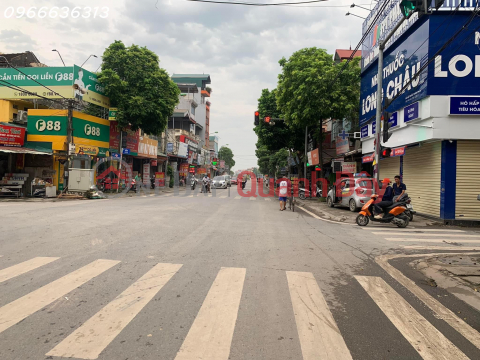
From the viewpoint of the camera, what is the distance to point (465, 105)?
12430mm

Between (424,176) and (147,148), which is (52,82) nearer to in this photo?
(147,148)

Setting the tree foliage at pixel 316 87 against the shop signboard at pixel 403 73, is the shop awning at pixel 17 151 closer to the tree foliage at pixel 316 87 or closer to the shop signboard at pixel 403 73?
the tree foliage at pixel 316 87

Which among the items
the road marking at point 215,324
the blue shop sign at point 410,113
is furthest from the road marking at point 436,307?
the blue shop sign at point 410,113

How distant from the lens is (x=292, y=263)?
20.2ft

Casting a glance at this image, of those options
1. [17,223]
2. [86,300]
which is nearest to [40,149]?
[17,223]

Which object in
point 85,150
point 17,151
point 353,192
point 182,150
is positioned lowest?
point 353,192

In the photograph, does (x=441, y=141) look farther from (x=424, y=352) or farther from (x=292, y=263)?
(x=424, y=352)

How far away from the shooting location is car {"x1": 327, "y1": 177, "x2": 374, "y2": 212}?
15359 mm

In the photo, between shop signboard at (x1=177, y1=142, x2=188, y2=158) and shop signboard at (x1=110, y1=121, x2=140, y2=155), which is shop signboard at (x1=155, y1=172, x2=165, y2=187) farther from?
shop signboard at (x1=177, y1=142, x2=188, y2=158)

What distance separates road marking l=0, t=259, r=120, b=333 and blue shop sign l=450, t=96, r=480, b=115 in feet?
41.6

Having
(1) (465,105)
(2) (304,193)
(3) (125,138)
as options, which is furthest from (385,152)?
(3) (125,138)

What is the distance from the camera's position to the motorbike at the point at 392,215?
11.2m

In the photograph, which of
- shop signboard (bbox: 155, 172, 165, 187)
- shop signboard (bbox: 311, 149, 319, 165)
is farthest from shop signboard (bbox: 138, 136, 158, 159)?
shop signboard (bbox: 311, 149, 319, 165)

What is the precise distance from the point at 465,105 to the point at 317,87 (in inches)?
372
